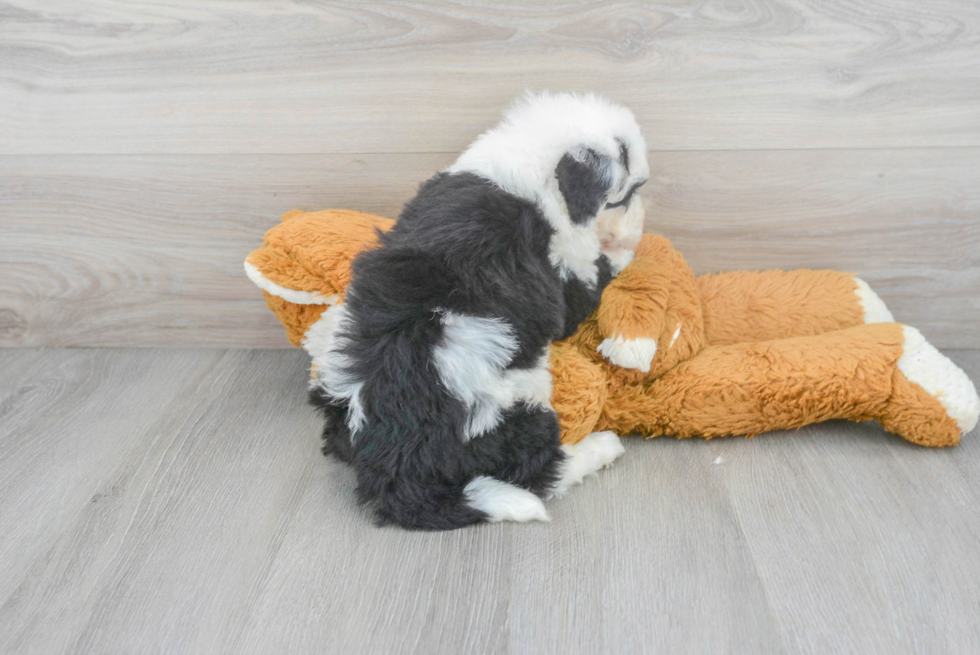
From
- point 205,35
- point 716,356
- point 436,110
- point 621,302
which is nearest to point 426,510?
point 621,302

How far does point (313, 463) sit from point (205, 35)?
74 centimetres

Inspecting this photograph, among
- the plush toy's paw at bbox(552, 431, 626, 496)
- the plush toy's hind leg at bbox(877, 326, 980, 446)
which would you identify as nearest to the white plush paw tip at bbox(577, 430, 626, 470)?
the plush toy's paw at bbox(552, 431, 626, 496)

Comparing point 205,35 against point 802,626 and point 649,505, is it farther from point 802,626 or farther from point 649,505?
point 802,626

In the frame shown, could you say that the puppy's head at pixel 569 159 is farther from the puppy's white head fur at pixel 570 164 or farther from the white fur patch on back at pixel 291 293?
the white fur patch on back at pixel 291 293

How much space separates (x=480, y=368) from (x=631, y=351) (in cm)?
24

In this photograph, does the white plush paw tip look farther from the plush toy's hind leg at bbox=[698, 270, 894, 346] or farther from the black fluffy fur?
the plush toy's hind leg at bbox=[698, 270, 894, 346]

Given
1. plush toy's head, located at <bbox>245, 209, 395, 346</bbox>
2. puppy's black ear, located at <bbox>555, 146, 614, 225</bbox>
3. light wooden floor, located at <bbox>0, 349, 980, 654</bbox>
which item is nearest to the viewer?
light wooden floor, located at <bbox>0, 349, 980, 654</bbox>

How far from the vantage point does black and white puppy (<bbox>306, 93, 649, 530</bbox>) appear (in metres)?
0.87

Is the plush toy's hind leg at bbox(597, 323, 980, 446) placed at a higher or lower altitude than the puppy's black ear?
lower

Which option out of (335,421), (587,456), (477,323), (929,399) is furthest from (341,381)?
(929,399)

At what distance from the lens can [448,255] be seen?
87cm

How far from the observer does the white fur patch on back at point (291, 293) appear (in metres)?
1.13

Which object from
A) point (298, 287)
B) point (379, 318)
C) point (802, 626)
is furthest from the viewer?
point (298, 287)

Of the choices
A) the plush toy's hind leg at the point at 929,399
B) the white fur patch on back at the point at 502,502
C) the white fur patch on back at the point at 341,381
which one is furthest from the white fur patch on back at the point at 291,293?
the plush toy's hind leg at the point at 929,399
